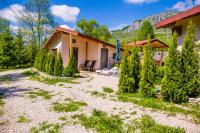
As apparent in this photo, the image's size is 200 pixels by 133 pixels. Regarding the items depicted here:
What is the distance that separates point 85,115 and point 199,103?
12.7ft

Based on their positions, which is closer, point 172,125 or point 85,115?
point 172,125

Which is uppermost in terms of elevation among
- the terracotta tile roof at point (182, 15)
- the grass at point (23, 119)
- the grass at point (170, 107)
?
the terracotta tile roof at point (182, 15)

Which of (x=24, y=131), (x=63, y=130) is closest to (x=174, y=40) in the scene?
(x=63, y=130)

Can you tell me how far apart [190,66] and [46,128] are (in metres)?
5.35

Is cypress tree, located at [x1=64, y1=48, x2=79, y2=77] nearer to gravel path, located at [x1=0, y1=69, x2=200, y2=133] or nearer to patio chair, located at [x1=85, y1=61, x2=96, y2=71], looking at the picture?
patio chair, located at [x1=85, y1=61, x2=96, y2=71]

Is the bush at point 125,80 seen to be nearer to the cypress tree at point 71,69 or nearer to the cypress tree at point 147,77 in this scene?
the cypress tree at point 147,77

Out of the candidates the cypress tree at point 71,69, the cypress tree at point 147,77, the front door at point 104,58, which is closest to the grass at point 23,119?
the cypress tree at point 147,77

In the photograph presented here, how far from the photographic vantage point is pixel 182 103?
725cm

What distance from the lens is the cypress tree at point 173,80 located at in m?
7.36

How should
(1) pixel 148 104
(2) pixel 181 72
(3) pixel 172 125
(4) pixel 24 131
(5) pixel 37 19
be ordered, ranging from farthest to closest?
(5) pixel 37 19, (2) pixel 181 72, (1) pixel 148 104, (3) pixel 172 125, (4) pixel 24 131

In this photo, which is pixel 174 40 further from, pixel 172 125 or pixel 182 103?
pixel 172 125

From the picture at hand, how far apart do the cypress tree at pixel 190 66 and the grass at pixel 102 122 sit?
325 centimetres

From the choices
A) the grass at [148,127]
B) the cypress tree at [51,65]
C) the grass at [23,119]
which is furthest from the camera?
the cypress tree at [51,65]

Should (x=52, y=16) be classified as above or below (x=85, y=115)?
above
